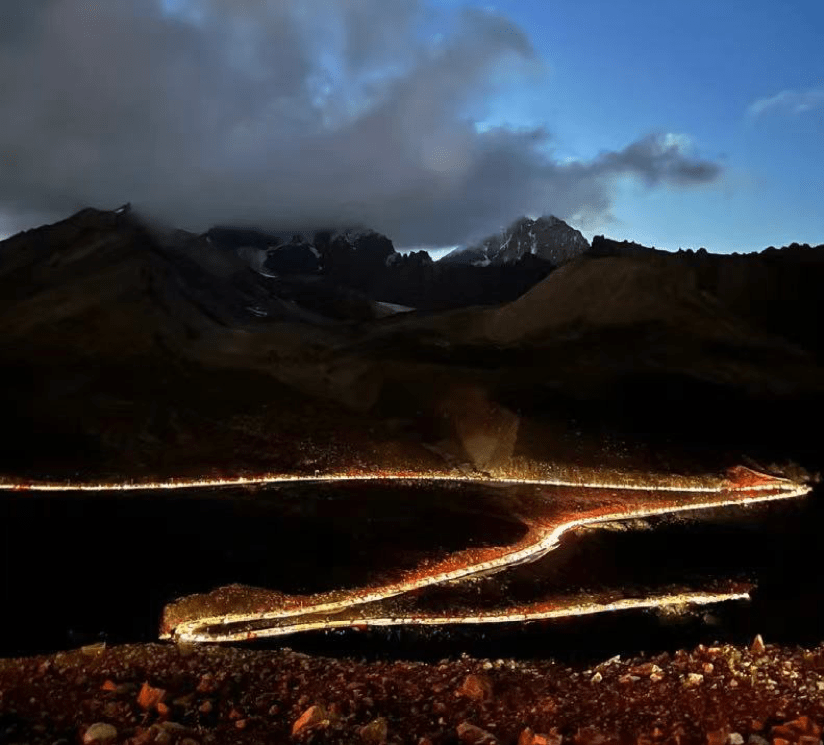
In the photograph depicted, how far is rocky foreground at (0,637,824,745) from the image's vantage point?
13375 millimetres

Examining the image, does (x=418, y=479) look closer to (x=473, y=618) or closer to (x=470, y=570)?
(x=470, y=570)

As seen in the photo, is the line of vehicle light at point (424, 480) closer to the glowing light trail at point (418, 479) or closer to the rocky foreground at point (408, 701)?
the glowing light trail at point (418, 479)

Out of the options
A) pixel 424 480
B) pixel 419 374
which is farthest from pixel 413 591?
pixel 419 374

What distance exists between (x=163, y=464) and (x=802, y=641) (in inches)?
1809

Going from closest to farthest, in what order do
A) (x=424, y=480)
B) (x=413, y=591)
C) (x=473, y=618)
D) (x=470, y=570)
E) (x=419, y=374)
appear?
(x=473, y=618), (x=413, y=591), (x=470, y=570), (x=424, y=480), (x=419, y=374)

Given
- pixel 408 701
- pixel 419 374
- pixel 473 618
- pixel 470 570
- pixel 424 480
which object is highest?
pixel 419 374

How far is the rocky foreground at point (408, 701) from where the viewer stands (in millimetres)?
13375

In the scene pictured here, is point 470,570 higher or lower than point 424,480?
lower

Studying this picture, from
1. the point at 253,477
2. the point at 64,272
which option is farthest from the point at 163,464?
the point at 64,272

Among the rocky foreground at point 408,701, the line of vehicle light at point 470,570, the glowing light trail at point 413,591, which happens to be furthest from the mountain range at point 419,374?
the rocky foreground at point 408,701

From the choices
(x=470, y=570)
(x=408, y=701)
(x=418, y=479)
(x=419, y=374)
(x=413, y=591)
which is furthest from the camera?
(x=419, y=374)

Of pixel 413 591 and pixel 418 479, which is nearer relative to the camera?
pixel 413 591

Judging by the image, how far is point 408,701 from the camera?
16.0 meters

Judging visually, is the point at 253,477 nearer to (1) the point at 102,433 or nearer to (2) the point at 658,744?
(1) the point at 102,433
